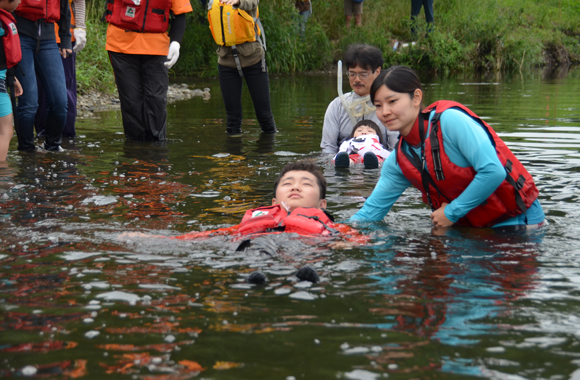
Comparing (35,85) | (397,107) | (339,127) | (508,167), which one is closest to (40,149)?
(35,85)

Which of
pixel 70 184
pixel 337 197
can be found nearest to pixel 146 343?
pixel 337 197

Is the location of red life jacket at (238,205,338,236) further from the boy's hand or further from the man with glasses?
the boy's hand

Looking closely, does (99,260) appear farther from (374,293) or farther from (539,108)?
(539,108)

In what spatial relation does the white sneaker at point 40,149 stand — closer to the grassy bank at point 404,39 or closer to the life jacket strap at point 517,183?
the life jacket strap at point 517,183

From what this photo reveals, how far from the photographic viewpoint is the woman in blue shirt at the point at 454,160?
172 inches

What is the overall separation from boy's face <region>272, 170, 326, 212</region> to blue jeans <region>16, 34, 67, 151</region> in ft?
13.0

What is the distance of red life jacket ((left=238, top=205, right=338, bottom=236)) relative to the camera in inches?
186

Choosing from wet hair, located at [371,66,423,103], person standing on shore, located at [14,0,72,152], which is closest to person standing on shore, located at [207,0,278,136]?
person standing on shore, located at [14,0,72,152]

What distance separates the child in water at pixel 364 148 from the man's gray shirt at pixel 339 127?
0.63 feet

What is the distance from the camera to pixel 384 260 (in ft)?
13.7

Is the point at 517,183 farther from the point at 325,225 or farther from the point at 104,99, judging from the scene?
the point at 104,99

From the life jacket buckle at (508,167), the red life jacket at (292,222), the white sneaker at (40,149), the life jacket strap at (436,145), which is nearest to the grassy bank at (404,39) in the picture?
the white sneaker at (40,149)

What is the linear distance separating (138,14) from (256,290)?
6.03 metres

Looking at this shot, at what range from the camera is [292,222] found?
15.6ft
